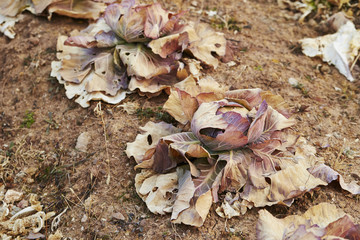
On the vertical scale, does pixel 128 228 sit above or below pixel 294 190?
below

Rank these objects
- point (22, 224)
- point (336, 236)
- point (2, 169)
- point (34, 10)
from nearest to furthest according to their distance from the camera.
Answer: point (336, 236) < point (22, 224) < point (2, 169) < point (34, 10)

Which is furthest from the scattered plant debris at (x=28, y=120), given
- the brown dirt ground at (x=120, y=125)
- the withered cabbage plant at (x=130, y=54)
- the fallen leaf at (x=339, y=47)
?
the fallen leaf at (x=339, y=47)

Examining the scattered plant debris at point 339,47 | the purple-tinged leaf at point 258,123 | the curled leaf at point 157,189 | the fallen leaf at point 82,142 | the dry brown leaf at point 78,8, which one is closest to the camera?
the purple-tinged leaf at point 258,123

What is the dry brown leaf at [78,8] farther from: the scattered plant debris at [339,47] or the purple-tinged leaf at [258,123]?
the purple-tinged leaf at [258,123]

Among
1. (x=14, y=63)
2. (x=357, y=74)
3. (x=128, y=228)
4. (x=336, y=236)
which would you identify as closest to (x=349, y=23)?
(x=357, y=74)

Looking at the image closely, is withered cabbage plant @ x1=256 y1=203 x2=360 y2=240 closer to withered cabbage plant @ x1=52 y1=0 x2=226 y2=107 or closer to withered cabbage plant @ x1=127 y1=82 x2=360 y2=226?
withered cabbage plant @ x1=127 y1=82 x2=360 y2=226

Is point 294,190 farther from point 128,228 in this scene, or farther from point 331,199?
point 128,228
